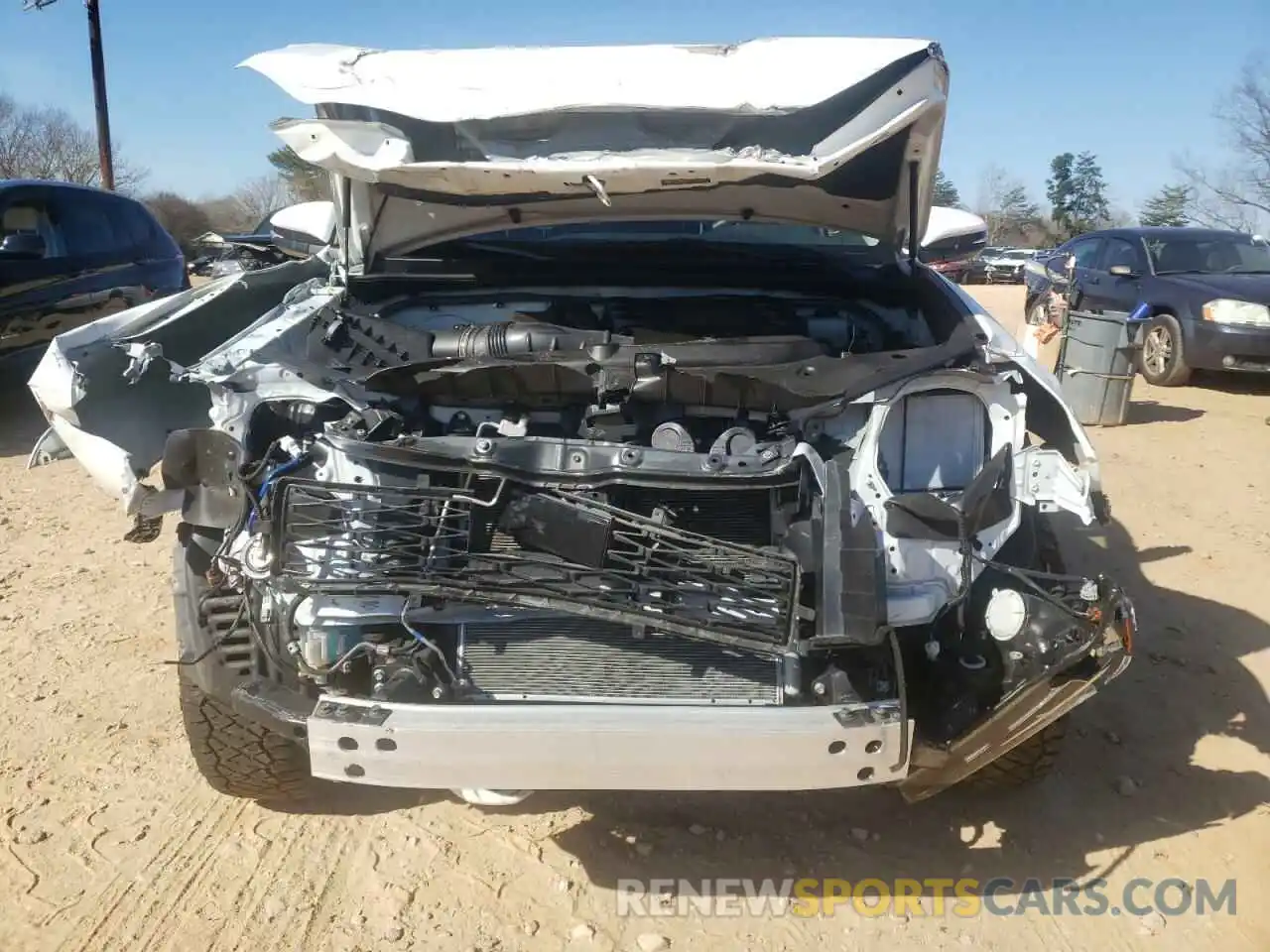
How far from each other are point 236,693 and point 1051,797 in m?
2.31

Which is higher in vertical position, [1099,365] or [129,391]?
[129,391]

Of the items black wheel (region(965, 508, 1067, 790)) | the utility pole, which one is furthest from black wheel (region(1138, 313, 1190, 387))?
the utility pole

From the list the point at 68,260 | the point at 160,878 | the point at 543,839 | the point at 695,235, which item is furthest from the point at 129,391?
the point at 68,260

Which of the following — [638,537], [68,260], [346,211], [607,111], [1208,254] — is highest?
[607,111]

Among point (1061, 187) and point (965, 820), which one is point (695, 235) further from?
point (1061, 187)

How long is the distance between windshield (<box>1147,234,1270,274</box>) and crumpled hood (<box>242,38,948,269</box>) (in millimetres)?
8191

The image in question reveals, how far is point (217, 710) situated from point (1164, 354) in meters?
9.01

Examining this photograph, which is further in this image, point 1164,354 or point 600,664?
point 1164,354

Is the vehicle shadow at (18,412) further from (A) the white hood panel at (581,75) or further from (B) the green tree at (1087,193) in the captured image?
(B) the green tree at (1087,193)

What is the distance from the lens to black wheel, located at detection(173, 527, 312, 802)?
7.68ft

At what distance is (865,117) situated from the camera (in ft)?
7.82

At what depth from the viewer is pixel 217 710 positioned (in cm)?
250

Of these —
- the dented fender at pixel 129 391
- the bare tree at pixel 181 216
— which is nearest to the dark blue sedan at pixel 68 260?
the dented fender at pixel 129 391

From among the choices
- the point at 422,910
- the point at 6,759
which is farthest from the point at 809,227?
the point at 6,759
